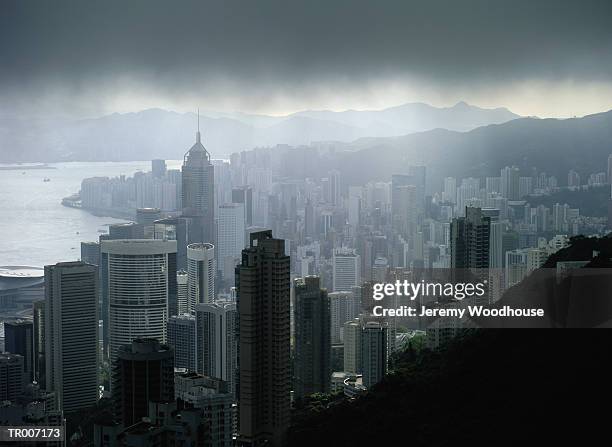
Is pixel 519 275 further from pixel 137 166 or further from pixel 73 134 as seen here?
pixel 73 134

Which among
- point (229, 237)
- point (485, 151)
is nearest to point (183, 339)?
point (229, 237)

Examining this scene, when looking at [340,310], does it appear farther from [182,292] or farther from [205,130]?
[182,292]

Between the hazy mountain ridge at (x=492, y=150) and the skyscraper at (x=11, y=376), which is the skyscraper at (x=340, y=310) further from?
the skyscraper at (x=11, y=376)

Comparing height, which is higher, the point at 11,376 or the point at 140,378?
the point at 140,378

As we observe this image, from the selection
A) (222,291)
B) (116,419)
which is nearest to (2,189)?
(222,291)

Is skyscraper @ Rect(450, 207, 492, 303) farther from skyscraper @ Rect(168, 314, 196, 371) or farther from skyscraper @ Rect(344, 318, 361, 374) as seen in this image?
skyscraper @ Rect(168, 314, 196, 371)
